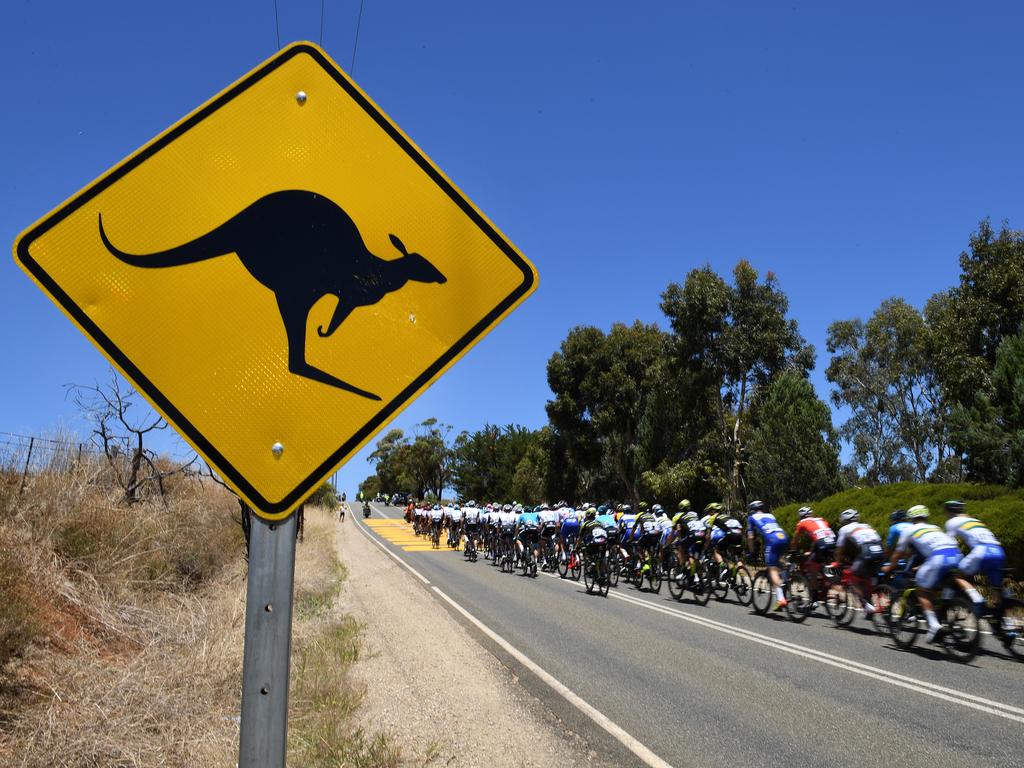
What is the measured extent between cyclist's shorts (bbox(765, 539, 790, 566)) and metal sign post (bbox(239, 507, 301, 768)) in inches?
476

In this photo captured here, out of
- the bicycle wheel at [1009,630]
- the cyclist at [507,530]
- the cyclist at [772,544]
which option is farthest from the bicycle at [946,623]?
the cyclist at [507,530]

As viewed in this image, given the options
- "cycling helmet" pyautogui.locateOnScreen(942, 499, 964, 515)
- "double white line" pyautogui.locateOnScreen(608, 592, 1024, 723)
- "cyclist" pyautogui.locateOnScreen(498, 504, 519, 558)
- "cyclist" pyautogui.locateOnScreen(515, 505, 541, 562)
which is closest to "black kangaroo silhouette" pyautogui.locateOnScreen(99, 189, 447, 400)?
"double white line" pyautogui.locateOnScreen(608, 592, 1024, 723)

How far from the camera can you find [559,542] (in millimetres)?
20703

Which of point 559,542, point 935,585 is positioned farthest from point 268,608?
point 559,542

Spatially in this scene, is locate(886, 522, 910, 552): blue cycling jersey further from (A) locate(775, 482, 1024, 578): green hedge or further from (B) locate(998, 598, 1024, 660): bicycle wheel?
(A) locate(775, 482, 1024, 578): green hedge

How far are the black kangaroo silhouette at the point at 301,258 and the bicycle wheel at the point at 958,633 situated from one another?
9.35 m

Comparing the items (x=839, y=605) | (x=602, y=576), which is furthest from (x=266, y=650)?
(x=602, y=576)

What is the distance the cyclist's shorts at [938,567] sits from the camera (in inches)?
344

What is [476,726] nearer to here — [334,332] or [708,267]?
[334,332]

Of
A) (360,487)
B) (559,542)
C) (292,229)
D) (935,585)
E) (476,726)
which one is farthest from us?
(360,487)

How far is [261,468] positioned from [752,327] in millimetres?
32944

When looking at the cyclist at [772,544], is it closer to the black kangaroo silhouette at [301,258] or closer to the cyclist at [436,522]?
the black kangaroo silhouette at [301,258]

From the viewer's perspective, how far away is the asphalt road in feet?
17.9

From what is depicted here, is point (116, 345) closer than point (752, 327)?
Yes
